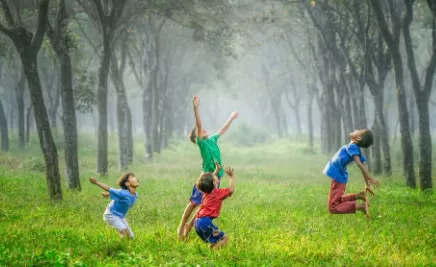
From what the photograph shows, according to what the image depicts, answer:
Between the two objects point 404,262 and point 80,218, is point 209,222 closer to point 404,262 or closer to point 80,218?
point 404,262

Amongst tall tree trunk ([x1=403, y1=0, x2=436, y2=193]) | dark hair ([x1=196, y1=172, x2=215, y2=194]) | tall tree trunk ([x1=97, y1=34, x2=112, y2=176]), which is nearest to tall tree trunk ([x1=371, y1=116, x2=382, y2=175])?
tall tree trunk ([x1=403, y1=0, x2=436, y2=193])

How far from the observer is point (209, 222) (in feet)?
22.4

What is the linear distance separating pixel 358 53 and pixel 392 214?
14.5 meters

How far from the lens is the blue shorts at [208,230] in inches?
268

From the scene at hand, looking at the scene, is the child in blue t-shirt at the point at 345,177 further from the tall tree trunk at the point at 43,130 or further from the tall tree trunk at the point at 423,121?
the tall tree trunk at the point at 43,130

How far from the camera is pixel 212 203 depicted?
6914 millimetres

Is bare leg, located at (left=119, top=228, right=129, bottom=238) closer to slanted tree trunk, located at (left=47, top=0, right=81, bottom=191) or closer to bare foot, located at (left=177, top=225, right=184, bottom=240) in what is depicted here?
bare foot, located at (left=177, top=225, right=184, bottom=240)

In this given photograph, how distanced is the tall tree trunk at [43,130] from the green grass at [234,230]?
435mm

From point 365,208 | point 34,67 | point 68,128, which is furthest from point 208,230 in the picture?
point 68,128

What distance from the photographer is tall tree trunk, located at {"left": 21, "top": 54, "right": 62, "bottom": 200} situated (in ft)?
38.3

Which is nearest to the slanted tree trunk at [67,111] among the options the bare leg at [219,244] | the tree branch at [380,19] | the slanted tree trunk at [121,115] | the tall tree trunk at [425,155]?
the slanted tree trunk at [121,115]

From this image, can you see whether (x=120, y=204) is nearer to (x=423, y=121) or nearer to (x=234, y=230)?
(x=234, y=230)

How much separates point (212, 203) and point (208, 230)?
1.29 feet

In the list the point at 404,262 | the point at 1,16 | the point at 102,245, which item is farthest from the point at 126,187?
the point at 1,16
